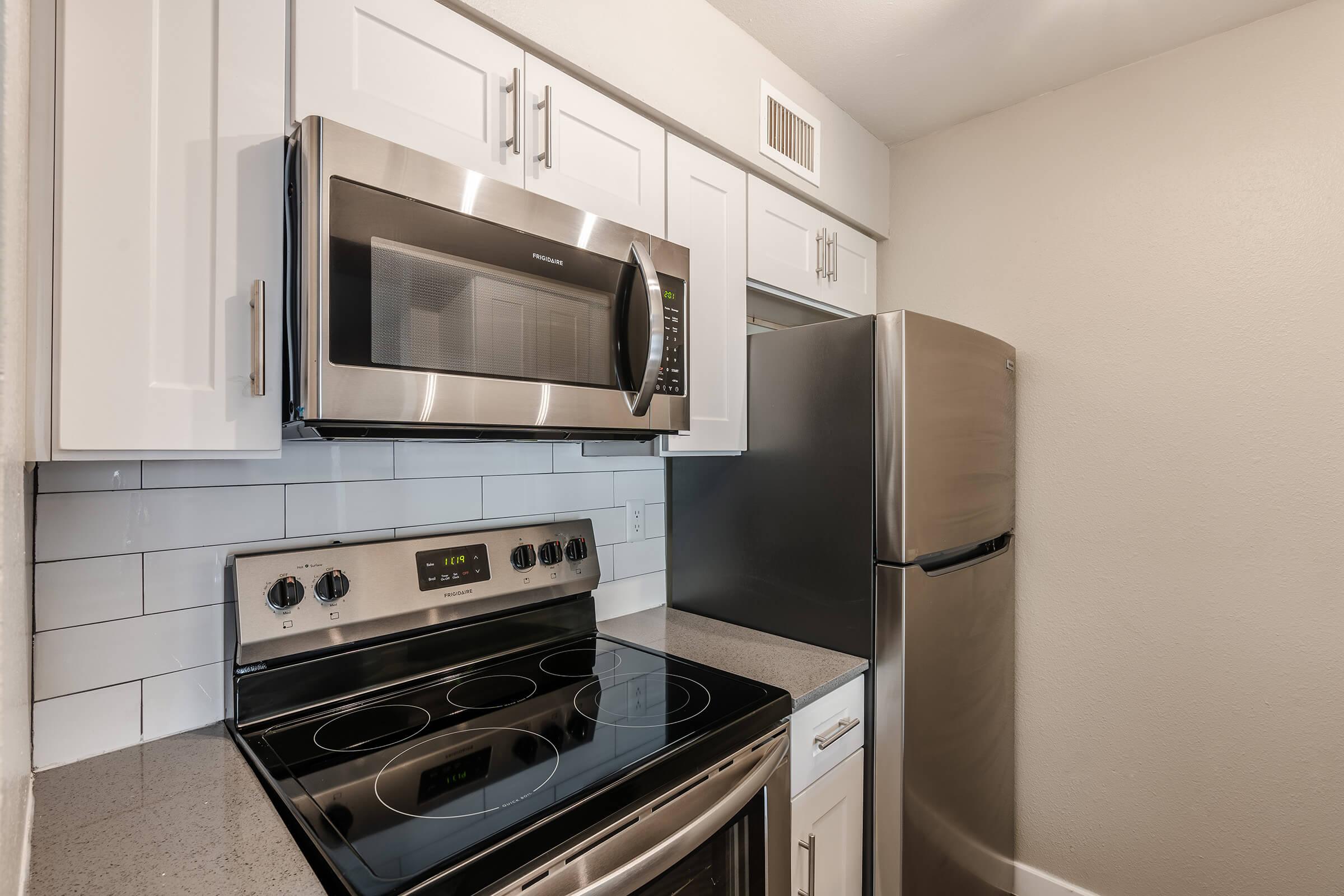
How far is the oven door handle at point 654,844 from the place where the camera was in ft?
2.73

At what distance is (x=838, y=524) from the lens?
1.53 metres

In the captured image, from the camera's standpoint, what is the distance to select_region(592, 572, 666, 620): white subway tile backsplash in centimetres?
173

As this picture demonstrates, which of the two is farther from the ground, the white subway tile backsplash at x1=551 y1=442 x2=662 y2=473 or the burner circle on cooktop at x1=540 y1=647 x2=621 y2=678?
the white subway tile backsplash at x1=551 y1=442 x2=662 y2=473

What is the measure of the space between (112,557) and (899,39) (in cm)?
205

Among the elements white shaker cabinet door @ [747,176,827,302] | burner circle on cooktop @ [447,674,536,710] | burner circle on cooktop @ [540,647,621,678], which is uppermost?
white shaker cabinet door @ [747,176,827,302]

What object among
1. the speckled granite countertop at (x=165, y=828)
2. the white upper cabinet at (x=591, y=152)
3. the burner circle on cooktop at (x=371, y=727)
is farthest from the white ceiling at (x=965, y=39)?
the speckled granite countertop at (x=165, y=828)

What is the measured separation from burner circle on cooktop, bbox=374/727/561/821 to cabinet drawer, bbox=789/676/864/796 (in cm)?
49

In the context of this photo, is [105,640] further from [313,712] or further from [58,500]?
[313,712]

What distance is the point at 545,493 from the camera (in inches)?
62.9

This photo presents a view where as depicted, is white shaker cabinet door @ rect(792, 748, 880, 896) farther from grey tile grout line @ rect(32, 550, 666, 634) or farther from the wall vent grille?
the wall vent grille

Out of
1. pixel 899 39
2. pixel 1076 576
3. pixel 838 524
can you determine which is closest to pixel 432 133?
pixel 838 524

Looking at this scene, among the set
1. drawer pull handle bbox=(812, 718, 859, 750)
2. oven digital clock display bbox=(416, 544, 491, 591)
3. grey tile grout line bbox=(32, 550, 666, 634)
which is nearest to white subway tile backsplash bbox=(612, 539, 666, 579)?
oven digital clock display bbox=(416, 544, 491, 591)

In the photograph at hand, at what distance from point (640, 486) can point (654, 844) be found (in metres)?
1.02

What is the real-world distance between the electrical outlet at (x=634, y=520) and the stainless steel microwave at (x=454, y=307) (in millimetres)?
505
